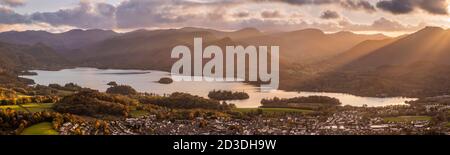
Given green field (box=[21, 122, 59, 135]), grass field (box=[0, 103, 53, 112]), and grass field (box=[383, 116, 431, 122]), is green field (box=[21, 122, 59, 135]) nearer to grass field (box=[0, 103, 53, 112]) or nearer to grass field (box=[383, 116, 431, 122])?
grass field (box=[0, 103, 53, 112])

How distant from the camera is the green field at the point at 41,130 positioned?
45.9 m

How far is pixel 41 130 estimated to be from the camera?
4731 cm

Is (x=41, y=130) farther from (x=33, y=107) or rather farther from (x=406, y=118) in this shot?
(x=406, y=118)

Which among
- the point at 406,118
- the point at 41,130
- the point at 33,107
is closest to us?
the point at 41,130

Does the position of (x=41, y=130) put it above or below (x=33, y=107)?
below

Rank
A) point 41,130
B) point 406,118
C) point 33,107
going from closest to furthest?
point 41,130 → point 33,107 → point 406,118

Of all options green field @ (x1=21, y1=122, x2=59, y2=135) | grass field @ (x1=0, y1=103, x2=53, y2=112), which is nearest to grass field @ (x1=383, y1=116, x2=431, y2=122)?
green field @ (x1=21, y1=122, x2=59, y2=135)

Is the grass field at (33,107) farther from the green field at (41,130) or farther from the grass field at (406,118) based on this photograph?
the grass field at (406,118)

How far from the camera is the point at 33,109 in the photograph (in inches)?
2467

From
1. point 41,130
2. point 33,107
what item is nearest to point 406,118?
point 41,130

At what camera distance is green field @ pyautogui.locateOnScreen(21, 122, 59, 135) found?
45.9 m

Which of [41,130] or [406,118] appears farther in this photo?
[406,118]
